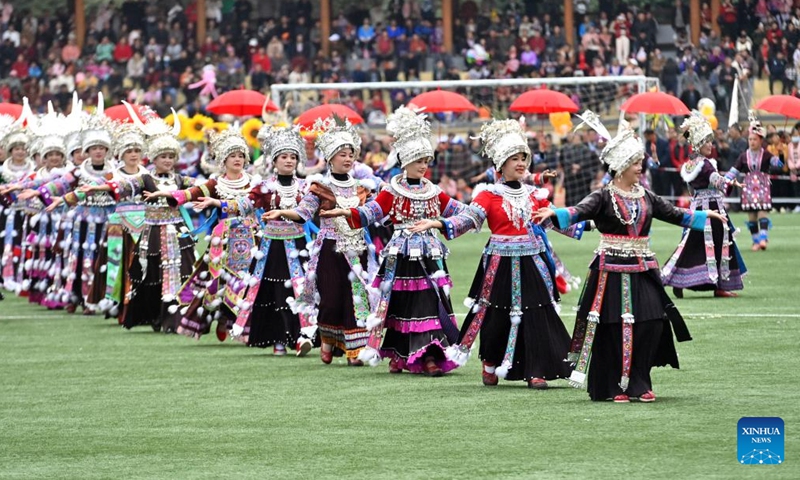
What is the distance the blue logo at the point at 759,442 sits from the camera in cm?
805

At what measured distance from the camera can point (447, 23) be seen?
3891cm

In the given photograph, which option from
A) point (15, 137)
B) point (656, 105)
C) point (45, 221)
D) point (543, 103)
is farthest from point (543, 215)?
point (543, 103)

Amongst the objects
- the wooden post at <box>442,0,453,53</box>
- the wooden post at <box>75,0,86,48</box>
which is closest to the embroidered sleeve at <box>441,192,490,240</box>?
the wooden post at <box>442,0,453,53</box>

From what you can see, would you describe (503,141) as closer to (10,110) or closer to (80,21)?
(10,110)

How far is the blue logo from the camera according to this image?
805 cm

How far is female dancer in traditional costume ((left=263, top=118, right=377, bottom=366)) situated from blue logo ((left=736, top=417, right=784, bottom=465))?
16.0ft

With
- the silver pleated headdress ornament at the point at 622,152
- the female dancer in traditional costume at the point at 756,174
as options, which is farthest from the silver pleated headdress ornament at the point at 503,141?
the female dancer in traditional costume at the point at 756,174

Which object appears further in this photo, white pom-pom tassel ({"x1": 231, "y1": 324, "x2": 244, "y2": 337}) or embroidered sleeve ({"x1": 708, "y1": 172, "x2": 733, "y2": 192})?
embroidered sleeve ({"x1": 708, "y1": 172, "x2": 733, "y2": 192})

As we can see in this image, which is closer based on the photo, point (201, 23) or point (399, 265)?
point (399, 265)

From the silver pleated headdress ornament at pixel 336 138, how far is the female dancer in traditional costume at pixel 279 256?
750mm

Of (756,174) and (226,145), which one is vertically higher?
(756,174)

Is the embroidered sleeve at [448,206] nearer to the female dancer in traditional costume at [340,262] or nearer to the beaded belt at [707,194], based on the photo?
the female dancer in traditional costume at [340,262]

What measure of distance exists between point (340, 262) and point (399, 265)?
37.1 inches

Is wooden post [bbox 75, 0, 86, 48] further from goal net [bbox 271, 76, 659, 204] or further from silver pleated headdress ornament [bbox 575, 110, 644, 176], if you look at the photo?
silver pleated headdress ornament [bbox 575, 110, 644, 176]
